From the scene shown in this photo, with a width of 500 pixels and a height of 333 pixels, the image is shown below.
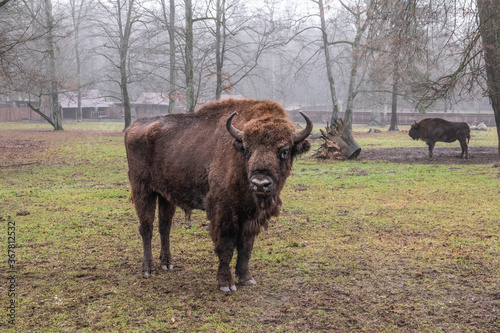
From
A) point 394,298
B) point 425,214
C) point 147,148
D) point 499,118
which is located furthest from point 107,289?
point 499,118

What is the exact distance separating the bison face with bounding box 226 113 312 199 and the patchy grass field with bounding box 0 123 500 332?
4.45 feet

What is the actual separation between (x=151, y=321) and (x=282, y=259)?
2366mm

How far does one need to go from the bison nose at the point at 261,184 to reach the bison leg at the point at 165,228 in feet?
6.86

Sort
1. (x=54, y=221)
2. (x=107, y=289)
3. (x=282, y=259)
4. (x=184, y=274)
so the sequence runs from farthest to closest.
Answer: (x=54, y=221) → (x=282, y=259) → (x=184, y=274) → (x=107, y=289)

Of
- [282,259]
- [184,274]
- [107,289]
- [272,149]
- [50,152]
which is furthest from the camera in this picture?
[50,152]

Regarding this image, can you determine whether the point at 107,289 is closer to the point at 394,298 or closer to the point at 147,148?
the point at 147,148

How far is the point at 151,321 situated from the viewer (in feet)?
14.9

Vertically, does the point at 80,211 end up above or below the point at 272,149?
below

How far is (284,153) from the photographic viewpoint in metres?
5.07

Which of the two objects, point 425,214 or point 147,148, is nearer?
point 147,148

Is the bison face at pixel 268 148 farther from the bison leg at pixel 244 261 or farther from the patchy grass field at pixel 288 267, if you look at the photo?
the patchy grass field at pixel 288 267

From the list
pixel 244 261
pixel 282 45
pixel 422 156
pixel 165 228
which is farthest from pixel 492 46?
pixel 165 228

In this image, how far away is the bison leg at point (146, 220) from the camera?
599 cm

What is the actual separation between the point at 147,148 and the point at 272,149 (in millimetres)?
2107
